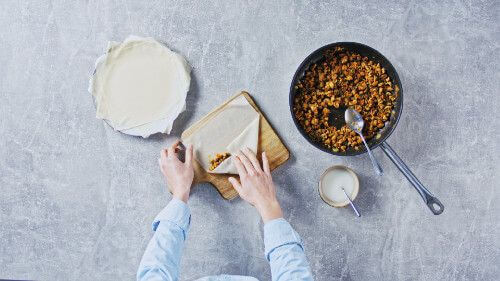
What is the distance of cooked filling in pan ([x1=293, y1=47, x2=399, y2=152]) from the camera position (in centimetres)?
129

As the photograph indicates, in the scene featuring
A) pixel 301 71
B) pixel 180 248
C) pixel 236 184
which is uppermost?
pixel 301 71

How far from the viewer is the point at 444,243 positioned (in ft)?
4.54

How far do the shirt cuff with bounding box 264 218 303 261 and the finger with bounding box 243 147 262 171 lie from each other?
151 mm

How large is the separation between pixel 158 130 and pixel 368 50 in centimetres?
59

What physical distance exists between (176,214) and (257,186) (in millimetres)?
221

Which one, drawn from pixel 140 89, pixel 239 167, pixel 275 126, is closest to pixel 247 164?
pixel 239 167

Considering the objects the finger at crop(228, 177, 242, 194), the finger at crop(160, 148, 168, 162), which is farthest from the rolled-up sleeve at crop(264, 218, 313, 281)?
the finger at crop(160, 148, 168, 162)

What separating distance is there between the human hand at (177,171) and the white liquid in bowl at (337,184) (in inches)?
14.3

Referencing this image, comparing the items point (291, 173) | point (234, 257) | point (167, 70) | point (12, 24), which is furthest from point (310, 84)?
point (12, 24)

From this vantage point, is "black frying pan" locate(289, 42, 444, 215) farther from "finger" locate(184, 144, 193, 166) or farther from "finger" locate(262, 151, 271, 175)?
"finger" locate(184, 144, 193, 166)

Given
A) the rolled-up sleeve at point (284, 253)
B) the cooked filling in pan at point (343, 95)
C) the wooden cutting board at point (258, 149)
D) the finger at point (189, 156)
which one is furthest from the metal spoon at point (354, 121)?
the finger at point (189, 156)

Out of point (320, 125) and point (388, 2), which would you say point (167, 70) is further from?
point (388, 2)

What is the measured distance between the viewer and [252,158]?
1.30m

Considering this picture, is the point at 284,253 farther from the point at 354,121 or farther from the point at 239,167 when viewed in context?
the point at 354,121
